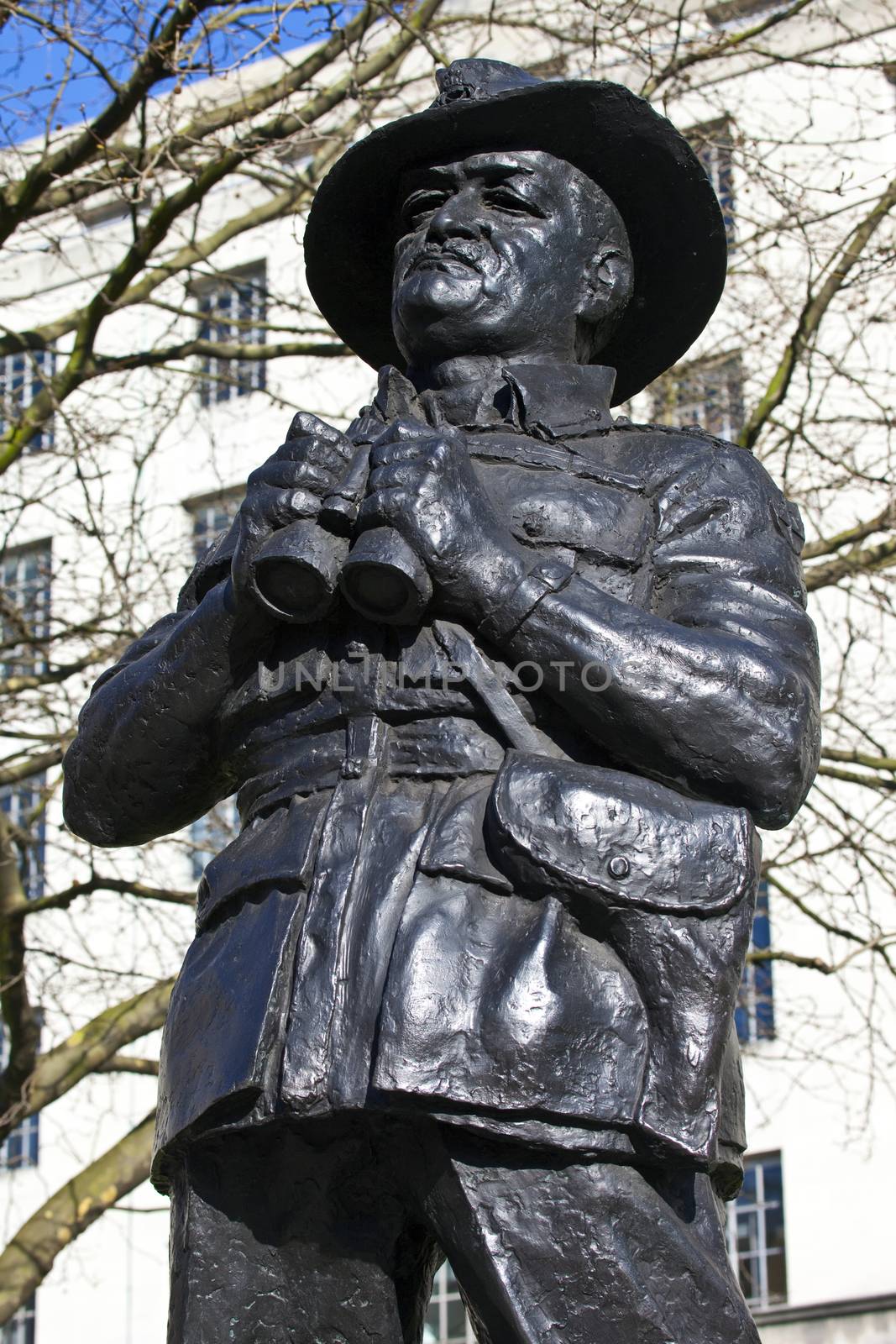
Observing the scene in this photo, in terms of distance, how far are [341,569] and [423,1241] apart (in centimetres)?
112

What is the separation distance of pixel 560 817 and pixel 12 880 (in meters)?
6.71

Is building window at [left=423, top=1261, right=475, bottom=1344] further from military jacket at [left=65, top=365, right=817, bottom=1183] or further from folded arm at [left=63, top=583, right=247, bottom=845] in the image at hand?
military jacket at [left=65, top=365, right=817, bottom=1183]

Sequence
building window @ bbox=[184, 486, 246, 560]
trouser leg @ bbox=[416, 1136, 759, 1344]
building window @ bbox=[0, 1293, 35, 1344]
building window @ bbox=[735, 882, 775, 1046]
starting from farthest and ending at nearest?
building window @ bbox=[0, 1293, 35, 1344] < building window @ bbox=[184, 486, 246, 560] < building window @ bbox=[735, 882, 775, 1046] < trouser leg @ bbox=[416, 1136, 759, 1344]

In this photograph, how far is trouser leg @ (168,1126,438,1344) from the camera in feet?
9.98

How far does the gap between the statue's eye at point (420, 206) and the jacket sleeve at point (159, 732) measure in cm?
93

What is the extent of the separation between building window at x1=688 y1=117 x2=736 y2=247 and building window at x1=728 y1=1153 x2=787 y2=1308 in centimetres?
844

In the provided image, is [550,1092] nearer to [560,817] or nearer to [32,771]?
[560,817]

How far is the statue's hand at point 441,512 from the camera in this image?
3.14 m

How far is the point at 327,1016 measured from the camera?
9.60 ft

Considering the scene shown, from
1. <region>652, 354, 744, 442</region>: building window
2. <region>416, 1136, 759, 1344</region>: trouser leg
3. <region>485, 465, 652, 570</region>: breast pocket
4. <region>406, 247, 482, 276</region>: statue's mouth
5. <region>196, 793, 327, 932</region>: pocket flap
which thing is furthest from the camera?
<region>652, 354, 744, 442</region>: building window

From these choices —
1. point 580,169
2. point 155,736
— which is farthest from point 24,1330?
point 580,169

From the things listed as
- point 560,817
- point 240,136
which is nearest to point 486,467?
point 560,817

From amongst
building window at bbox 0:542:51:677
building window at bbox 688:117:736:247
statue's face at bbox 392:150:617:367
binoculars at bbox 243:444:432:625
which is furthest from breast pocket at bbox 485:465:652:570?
building window at bbox 0:542:51:677

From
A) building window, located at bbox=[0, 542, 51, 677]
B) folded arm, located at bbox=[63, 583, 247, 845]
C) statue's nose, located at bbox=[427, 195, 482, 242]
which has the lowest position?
folded arm, located at bbox=[63, 583, 247, 845]
